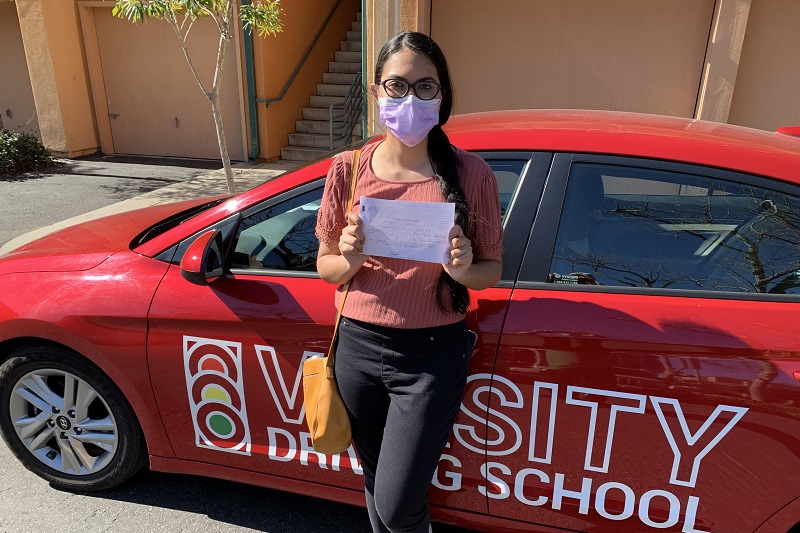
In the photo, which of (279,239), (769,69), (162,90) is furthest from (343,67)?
(279,239)

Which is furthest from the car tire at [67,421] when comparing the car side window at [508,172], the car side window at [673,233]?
the car side window at [673,233]

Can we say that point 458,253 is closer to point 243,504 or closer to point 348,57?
point 243,504

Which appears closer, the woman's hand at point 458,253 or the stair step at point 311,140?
the woman's hand at point 458,253

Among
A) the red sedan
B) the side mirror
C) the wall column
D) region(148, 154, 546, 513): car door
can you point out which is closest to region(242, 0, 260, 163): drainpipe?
the wall column

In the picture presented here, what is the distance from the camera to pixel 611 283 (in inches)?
75.7

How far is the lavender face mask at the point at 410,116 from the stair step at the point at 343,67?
9.73 m

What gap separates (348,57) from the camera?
11164 millimetres

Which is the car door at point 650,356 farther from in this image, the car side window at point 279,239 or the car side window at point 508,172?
the car side window at point 279,239

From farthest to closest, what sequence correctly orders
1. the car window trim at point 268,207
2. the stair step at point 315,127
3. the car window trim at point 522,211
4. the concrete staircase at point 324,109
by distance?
1. the stair step at point 315,127
2. the concrete staircase at point 324,109
3. the car window trim at point 268,207
4. the car window trim at point 522,211

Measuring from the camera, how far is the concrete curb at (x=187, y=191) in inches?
260

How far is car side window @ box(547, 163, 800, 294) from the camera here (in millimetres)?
1839

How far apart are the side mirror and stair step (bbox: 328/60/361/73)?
9.33 meters

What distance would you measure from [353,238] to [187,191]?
7.27 meters

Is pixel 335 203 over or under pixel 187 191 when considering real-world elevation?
over
